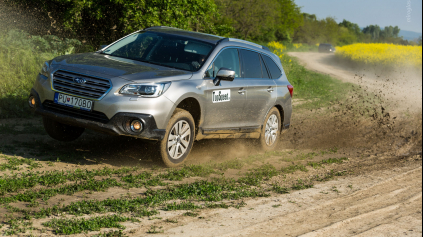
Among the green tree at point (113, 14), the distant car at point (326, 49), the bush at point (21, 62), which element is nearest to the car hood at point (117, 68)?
the bush at point (21, 62)

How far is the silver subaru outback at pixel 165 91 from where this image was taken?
5.60 meters

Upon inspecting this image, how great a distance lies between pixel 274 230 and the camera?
4.18 m

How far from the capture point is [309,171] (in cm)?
695

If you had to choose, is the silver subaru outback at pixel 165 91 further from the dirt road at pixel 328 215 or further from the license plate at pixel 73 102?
the dirt road at pixel 328 215

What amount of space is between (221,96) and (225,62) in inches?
24.0

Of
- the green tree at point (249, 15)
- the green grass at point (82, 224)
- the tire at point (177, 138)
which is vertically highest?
the green tree at point (249, 15)

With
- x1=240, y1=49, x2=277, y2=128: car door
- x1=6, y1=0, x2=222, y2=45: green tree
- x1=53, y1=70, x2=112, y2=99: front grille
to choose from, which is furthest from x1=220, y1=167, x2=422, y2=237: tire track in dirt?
x1=6, y1=0, x2=222, y2=45: green tree

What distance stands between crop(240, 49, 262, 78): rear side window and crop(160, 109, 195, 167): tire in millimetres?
1598

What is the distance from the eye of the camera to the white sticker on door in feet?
21.8

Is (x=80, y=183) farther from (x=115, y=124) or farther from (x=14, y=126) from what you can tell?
(x=14, y=126)

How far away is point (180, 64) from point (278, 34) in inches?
2483

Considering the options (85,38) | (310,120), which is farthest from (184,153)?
(85,38)

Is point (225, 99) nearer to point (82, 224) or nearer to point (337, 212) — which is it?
point (337, 212)

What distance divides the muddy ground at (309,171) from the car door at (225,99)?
0.61m
